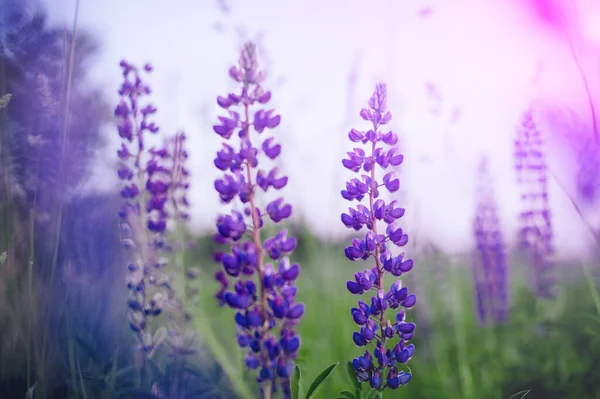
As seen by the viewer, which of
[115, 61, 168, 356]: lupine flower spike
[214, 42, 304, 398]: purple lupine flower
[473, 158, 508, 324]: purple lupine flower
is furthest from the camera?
[473, 158, 508, 324]: purple lupine flower

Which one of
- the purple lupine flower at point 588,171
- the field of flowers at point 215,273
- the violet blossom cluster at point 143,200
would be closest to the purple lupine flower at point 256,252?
the field of flowers at point 215,273

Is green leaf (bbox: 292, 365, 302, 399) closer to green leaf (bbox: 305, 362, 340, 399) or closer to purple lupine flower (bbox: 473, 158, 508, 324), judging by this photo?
green leaf (bbox: 305, 362, 340, 399)

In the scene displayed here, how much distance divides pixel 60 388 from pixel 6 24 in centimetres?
167

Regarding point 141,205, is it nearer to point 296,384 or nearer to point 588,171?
point 296,384

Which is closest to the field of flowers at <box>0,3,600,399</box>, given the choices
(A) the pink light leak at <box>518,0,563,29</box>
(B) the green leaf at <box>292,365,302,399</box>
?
(B) the green leaf at <box>292,365,302,399</box>

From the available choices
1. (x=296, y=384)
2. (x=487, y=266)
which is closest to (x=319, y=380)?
(x=296, y=384)

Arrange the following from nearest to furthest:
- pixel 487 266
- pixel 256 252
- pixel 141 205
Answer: pixel 256 252 < pixel 141 205 < pixel 487 266

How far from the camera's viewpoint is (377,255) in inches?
69.5

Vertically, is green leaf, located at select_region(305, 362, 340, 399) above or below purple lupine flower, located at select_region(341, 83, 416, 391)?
below

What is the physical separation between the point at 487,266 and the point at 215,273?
5.56 feet

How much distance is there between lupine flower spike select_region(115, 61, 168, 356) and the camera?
2342 mm

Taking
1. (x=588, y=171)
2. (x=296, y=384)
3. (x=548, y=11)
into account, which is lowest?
(x=296, y=384)

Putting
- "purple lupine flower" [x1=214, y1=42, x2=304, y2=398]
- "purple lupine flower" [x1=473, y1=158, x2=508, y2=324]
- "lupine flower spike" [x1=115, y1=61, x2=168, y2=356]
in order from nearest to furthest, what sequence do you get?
1. "purple lupine flower" [x1=214, y1=42, x2=304, y2=398]
2. "lupine flower spike" [x1=115, y1=61, x2=168, y2=356]
3. "purple lupine flower" [x1=473, y1=158, x2=508, y2=324]

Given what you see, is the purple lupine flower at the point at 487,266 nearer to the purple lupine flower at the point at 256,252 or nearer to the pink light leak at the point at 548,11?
the pink light leak at the point at 548,11
